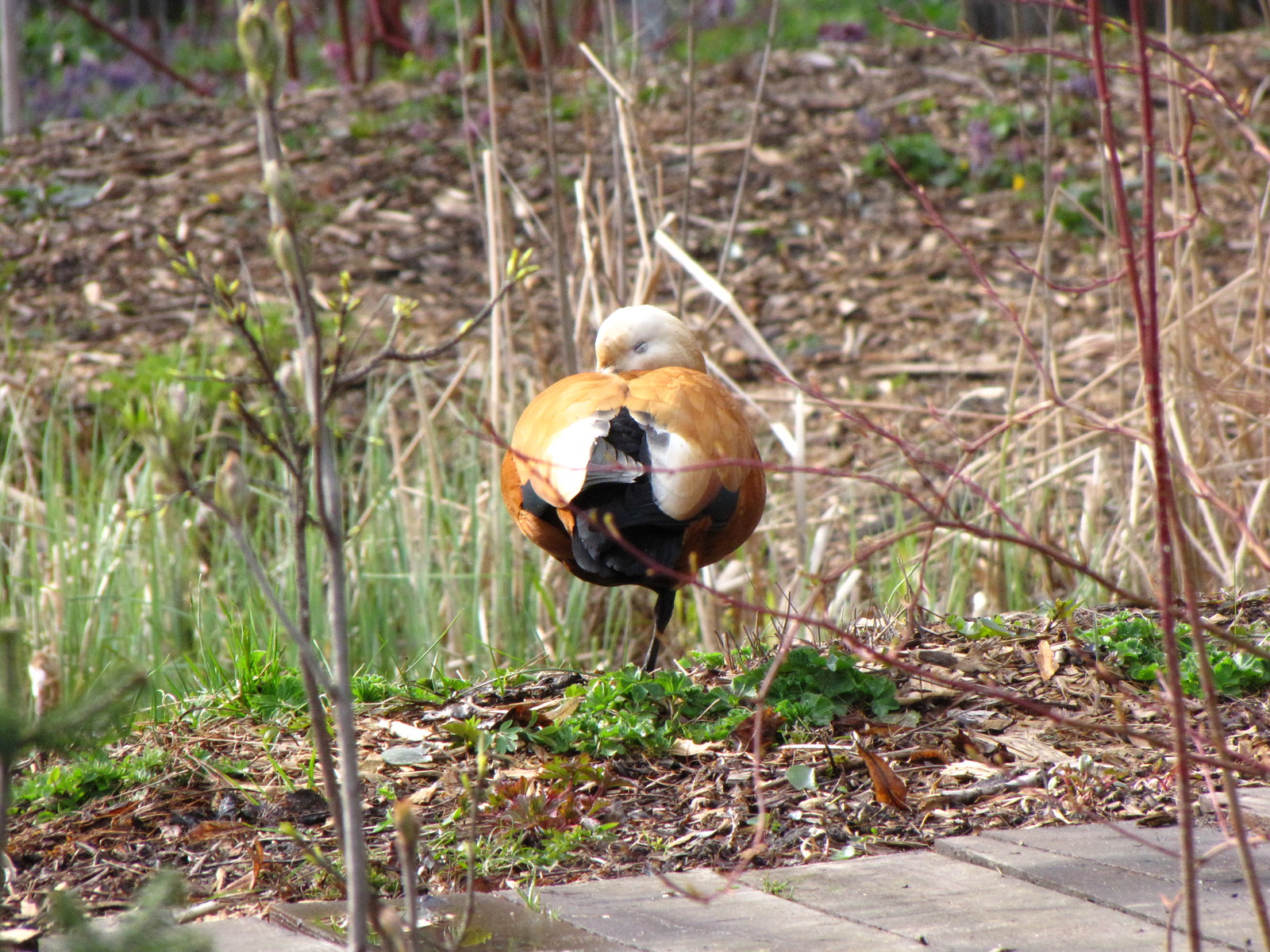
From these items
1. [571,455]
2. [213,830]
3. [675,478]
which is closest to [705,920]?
[213,830]

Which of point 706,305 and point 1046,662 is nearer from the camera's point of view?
point 1046,662

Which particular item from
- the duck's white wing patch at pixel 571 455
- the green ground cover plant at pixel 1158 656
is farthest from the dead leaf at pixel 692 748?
the green ground cover plant at pixel 1158 656

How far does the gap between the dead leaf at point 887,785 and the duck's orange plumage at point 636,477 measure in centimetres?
68

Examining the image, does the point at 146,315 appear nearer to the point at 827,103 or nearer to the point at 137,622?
the point at 137,622

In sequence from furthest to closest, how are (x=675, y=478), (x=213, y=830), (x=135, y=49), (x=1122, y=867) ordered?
(x=135, y=49)
(x=675, y=478)
(x=213, y=830)
(x=1122, y=867)

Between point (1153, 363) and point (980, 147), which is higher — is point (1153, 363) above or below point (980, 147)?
below

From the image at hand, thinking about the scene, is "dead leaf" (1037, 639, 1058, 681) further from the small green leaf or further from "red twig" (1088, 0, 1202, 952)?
"red twig" (1088, 0, 1202, 952)

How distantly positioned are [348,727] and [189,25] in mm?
13971

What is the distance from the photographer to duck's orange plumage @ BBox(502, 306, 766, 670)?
3.04 meters

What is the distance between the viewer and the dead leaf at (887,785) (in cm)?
232

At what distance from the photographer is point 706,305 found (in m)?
7.30

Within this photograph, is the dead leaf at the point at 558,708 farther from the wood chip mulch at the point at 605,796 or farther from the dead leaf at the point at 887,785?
the dead leaf at the point at 887,785

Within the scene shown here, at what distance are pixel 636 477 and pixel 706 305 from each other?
4403mm

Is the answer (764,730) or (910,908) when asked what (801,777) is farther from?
(910,908)
